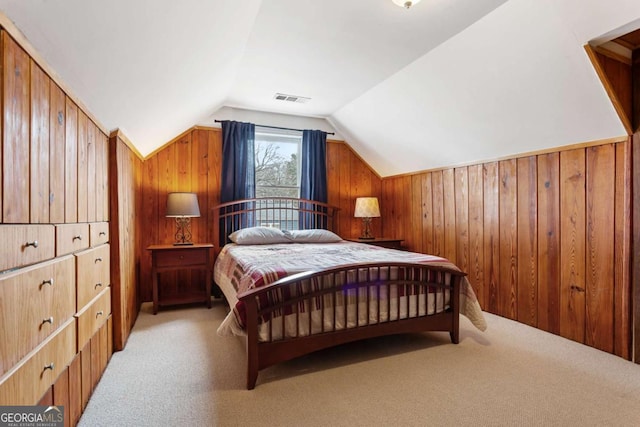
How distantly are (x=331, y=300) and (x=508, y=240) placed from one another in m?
2.10

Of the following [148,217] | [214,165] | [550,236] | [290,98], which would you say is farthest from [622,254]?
[148,217]

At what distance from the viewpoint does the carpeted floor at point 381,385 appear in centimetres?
168

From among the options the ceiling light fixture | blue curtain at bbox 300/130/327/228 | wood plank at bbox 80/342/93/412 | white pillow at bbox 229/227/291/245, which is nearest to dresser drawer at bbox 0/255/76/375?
wood plank at bbox 80/342/93/412

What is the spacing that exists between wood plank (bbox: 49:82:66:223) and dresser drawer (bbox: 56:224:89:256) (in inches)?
2.2

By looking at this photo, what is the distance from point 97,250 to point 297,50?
2.17m

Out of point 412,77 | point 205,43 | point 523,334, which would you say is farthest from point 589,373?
point 205,43

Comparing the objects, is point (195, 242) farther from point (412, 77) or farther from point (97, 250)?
point (412, 77)

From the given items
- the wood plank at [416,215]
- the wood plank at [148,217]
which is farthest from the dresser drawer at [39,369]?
the wood plank at [416,215]

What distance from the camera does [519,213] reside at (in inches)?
123

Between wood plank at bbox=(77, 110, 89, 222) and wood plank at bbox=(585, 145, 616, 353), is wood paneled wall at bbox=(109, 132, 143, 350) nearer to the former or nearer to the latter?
wood plank at bbox=(77, 110, 89, 222)

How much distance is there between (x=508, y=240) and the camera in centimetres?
324

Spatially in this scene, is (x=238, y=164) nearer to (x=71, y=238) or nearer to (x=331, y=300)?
(x=331, y=300)

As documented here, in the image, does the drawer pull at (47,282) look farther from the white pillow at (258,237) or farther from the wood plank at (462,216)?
the wood plank at (462,216)

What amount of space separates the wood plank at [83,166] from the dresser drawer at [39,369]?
589 mm
